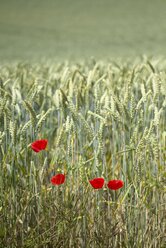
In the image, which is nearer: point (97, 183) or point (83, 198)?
point (97, 183)

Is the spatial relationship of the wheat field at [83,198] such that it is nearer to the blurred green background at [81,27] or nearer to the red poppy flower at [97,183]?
the red poppy flower at [97,183]

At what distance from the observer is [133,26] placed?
2630cm

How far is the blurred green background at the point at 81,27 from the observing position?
66.2ft

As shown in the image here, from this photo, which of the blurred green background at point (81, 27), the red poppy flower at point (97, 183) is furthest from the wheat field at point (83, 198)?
the blurred green background at point (81, 27)

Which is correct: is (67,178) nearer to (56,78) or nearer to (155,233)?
(155,233)

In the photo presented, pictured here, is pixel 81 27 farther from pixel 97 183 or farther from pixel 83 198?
pixel 97 183

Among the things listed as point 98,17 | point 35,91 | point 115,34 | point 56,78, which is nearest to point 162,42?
point 115,34

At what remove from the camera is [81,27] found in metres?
27.4

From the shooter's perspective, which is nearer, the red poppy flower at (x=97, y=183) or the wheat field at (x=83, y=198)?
the red poppy flower at (x=97, y=183)

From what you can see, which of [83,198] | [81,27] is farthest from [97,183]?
[81,27]

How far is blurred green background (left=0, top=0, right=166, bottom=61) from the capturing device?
20.2 meters

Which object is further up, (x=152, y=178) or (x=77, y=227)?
(x=152, y=178)

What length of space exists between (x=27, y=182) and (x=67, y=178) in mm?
182

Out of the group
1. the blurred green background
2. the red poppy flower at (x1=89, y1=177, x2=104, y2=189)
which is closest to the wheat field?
the red poppy flower at (x1=89, y1=177, x2=104, y2=189)
